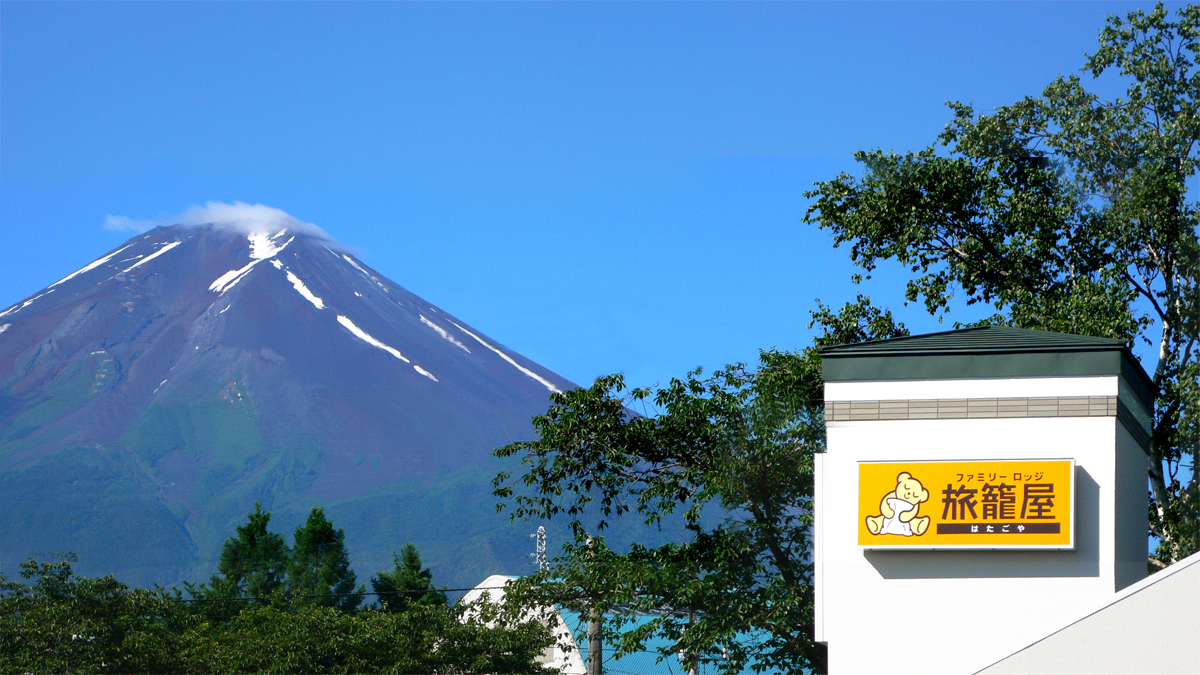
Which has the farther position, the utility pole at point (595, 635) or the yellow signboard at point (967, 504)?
the utility pole at point (595, 635)

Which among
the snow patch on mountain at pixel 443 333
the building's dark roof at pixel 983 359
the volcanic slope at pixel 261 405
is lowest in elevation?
the building's dark roof at pixel 983 359

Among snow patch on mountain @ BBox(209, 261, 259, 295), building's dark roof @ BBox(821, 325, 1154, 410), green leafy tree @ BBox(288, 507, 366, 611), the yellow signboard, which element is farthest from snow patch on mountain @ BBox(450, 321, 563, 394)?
the yellow signboard

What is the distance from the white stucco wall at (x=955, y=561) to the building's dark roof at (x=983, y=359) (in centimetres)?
9

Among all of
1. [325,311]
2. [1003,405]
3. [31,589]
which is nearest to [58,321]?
[325,311]

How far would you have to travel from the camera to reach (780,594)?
1525 centimetres

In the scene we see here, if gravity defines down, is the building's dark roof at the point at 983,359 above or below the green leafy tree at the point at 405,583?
above

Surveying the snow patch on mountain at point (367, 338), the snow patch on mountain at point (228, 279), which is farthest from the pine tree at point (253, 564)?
the snow patch on mountain at point (228, 279)

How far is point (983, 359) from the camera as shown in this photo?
11.5 meters

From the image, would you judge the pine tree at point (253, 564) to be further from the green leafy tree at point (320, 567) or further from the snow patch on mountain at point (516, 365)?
the snow patch on mountain at point (516, 365)

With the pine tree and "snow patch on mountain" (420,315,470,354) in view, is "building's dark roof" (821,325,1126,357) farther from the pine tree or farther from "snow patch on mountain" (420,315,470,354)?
"snow patch on mountain" (420,315,470,354)

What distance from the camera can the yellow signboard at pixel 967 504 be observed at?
10.9 m

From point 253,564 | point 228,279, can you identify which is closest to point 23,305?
point 228,279

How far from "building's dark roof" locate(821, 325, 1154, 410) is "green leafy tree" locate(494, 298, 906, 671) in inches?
154

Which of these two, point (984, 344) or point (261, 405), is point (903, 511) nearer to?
point (984, 344)
